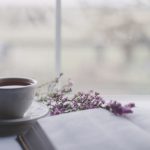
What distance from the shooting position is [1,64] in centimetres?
118

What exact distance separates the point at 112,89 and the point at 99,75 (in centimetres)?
7

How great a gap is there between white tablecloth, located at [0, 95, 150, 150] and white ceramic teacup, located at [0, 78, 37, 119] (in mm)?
Result: 52

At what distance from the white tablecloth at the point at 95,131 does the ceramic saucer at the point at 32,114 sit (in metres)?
0.03

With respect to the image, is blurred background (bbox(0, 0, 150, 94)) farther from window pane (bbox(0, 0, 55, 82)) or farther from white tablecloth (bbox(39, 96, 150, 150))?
white tablecloth (bbox(39, 96, 150, 150))

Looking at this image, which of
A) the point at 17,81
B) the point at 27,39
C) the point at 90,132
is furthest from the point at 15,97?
the point at 27,39

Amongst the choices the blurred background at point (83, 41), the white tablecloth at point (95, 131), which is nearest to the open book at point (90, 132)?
the white tablecloth at point (95, 131)

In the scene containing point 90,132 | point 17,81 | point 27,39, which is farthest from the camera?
point 27,39

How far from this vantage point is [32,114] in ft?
2.71

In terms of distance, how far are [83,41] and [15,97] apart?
52 centimetres

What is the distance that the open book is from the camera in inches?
24.5

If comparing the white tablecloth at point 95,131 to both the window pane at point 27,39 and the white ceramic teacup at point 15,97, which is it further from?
the window pane at point 27,39

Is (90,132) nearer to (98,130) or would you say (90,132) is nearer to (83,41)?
(98,130)

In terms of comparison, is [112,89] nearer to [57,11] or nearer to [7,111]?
[57,11]

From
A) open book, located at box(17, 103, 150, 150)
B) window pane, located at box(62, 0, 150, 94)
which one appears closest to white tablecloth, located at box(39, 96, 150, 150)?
open book, located at box(17, 103, 150, 150)
